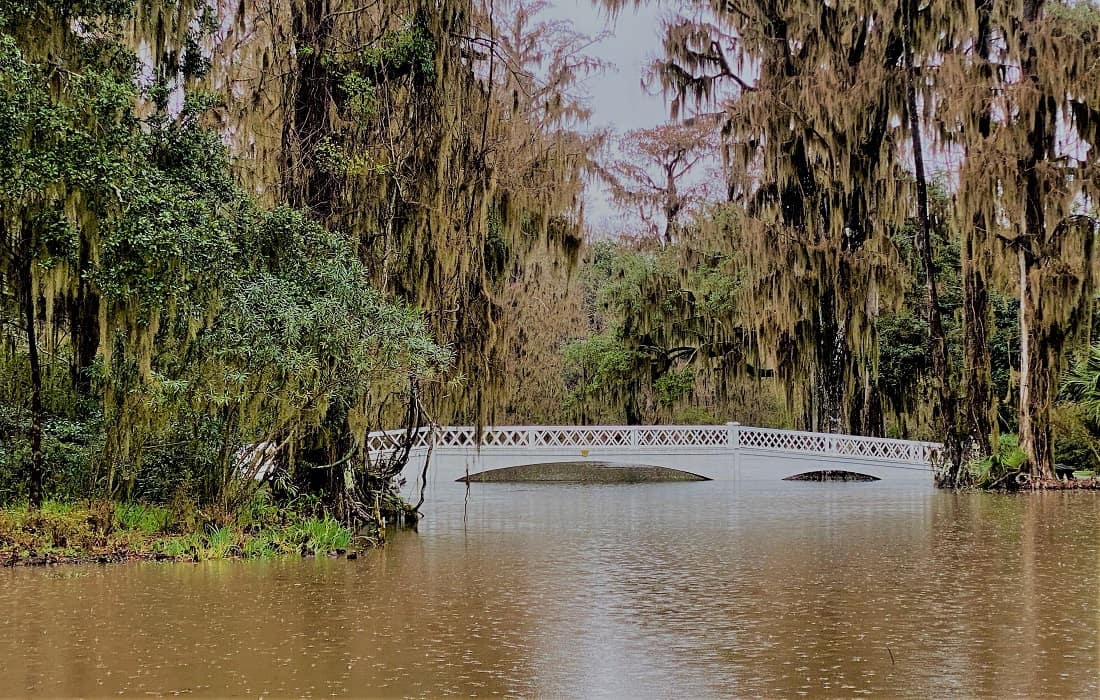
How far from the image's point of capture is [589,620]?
8391mm

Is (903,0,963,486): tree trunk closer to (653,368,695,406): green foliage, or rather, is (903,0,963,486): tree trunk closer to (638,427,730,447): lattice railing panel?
(638,427,730,447): lattice railing panel

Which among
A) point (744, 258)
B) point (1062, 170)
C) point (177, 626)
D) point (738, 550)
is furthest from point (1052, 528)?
point (744, 258)

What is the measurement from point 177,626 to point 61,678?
159 centimetres

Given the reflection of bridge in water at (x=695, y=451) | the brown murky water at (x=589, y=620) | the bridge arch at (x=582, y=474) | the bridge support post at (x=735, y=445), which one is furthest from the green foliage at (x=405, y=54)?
the bridge support post at (x=735, y=445)

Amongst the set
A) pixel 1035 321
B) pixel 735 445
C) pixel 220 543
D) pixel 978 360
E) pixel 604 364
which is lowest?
pixel 220 543

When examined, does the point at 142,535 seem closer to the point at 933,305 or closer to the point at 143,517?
the point at 143,517

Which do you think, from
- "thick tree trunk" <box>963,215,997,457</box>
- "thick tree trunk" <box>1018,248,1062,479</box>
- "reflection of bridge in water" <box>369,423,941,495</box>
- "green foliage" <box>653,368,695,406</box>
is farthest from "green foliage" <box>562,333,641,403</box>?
"thick tree trunk" <box>1018,248,1062,479</box>

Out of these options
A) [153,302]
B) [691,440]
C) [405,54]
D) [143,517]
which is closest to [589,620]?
[153,302]

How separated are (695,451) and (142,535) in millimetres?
21722

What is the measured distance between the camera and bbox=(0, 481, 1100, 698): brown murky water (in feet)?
20.9

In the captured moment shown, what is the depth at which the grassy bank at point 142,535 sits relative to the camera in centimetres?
1109

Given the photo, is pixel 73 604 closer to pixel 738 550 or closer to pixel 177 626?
pixel 177 626

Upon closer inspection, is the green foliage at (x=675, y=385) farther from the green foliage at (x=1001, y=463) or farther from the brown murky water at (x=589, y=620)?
the brown murky water at (x=589, y=620)

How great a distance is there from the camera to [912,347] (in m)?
31.4
